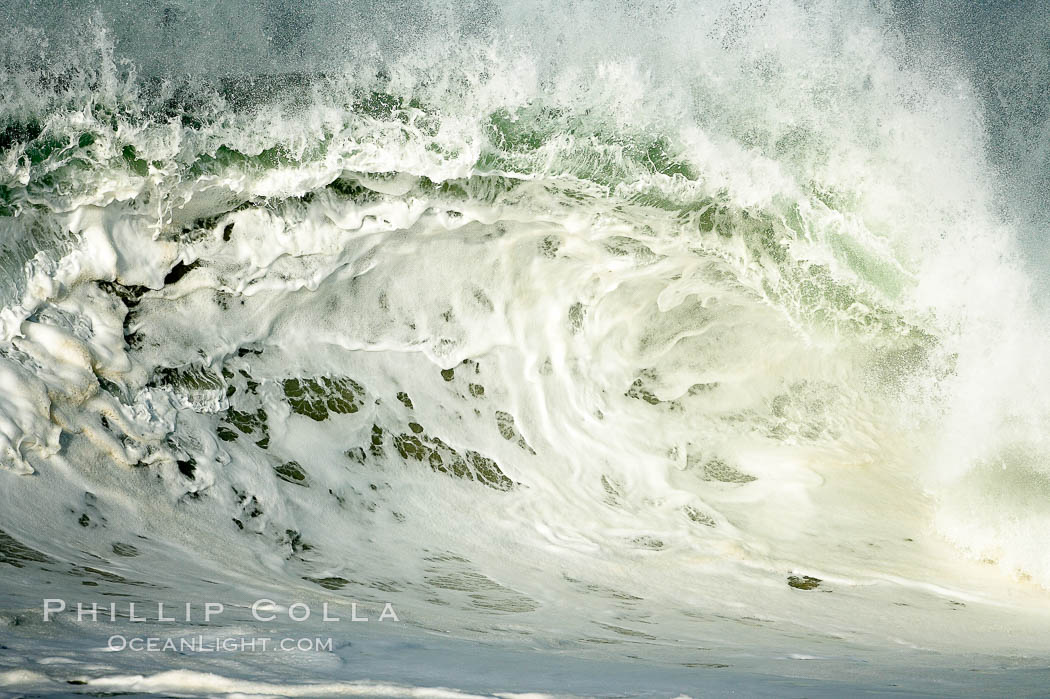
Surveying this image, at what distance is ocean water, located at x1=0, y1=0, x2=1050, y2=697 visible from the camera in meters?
3.70

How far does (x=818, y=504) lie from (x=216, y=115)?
3.90m

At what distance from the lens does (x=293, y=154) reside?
391 centimetres

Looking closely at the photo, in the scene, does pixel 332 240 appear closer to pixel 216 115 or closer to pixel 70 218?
pixel 216 115

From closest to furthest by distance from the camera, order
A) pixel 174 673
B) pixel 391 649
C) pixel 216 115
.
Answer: pixel 174 673, pixel 391 649, pixel 216 115

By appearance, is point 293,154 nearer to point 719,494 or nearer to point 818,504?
point 719,494

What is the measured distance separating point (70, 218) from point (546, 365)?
99.7 inches

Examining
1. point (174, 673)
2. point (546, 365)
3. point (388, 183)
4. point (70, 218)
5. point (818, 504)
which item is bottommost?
point (174, 673)

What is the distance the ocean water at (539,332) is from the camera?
145 inches

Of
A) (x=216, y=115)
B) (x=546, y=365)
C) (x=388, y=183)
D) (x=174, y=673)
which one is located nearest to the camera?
(x=174, y=673)

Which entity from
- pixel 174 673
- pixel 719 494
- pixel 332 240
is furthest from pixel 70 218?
pixel 719 494

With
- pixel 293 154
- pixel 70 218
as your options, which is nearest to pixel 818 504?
pixel 293 154

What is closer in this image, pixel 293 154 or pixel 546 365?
pixel 293 154

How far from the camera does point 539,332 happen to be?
15.3ft

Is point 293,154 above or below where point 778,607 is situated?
above
